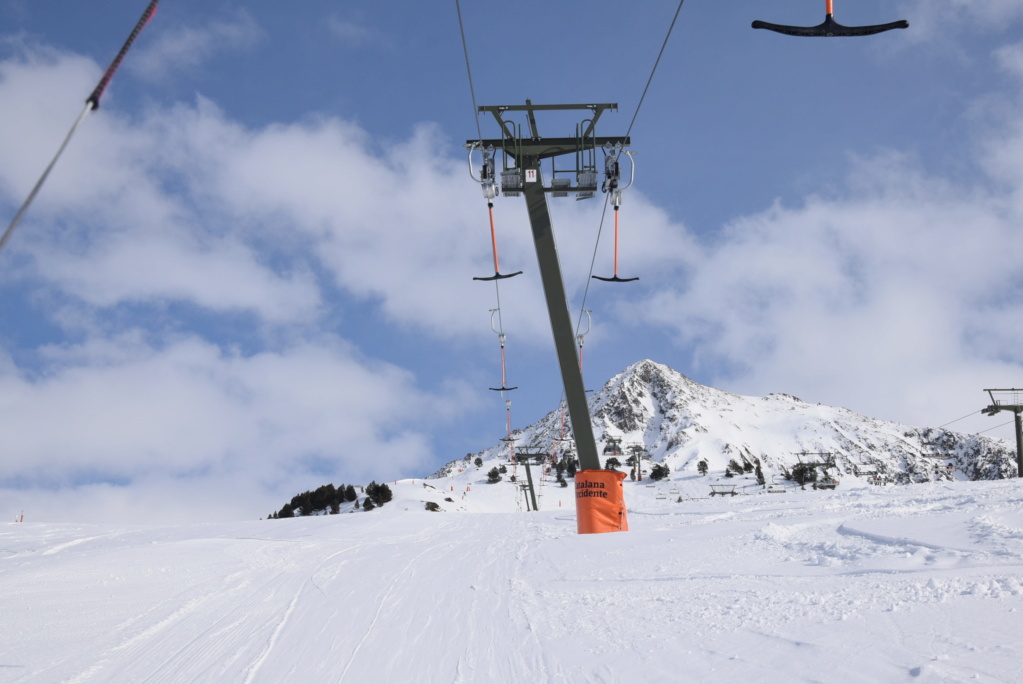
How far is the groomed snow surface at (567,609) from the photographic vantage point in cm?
409

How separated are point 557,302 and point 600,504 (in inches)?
143

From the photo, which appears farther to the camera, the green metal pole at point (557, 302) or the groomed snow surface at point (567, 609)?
the green metal pole at point (557, 302)

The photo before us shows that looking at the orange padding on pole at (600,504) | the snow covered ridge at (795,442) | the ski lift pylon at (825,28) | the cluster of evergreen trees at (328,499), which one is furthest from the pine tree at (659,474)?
the snow covered ridge at (795,442)

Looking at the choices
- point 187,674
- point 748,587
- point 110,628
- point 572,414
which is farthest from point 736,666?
point 572,414

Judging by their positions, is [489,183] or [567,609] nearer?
[567,609]

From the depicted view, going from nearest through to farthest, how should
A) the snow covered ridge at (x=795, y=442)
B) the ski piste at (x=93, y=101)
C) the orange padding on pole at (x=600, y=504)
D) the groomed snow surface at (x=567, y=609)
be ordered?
the ski piste at (x=93, y=101) → the groomed snow surface at (x=567, y=609) → the orange padding on pole at (x=600, y=504) → the snow covered ridge at (x=795, y=442)

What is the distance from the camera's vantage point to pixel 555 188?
44.3ft

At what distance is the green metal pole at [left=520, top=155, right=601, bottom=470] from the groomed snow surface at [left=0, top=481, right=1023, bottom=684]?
2990mm

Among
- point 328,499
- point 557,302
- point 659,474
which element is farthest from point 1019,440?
point 328,499

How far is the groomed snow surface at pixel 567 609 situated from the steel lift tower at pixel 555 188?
3011mm

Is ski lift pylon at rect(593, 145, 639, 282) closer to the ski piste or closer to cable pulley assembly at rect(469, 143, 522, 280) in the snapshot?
cable pulley assembly at rect(469, 143, 522, 280)

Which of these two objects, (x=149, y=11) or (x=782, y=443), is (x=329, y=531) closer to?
(x=149, y=11)

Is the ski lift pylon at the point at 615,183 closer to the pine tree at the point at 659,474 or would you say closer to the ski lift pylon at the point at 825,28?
the ski lift pylon at the point at 825,28

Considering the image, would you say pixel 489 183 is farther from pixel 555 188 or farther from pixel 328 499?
pixel 328 499
